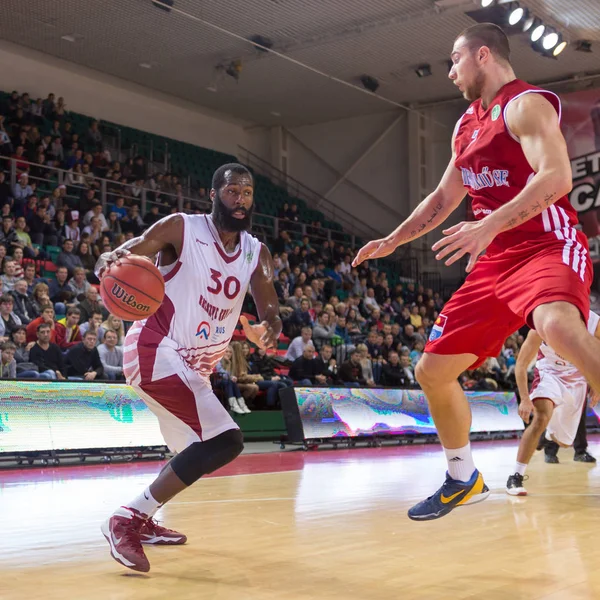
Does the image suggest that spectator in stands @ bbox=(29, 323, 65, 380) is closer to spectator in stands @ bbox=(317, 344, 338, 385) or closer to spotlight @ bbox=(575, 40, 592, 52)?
spectator in stands @ bbox=(317, 344, 338, 385)

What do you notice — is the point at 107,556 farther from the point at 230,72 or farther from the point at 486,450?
the point at 230,72

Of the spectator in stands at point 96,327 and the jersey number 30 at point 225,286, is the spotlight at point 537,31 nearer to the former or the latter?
the spectator in stands at point 96,327

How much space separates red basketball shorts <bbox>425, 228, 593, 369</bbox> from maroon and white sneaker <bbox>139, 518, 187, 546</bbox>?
167cm

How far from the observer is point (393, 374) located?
14.9m

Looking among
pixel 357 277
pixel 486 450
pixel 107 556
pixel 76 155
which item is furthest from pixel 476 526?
pixel 357 277

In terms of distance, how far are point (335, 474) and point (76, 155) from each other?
1144cm

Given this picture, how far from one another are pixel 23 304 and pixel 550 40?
513 inches

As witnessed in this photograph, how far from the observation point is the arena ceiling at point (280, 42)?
1752cm

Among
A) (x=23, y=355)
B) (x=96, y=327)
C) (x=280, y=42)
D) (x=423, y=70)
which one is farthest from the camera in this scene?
(x=423, y=70)

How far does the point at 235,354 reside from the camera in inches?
506

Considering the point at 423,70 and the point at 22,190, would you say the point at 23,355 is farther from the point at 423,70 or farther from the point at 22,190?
the point at 423,70

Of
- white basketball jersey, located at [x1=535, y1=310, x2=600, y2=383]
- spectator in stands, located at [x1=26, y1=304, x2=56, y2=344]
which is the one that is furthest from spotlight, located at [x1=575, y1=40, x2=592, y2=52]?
spectator in stands, located at [x1=26, y1=304, x2=56, y2=344]

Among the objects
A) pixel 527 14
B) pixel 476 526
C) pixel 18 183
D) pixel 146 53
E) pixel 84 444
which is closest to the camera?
pixel 476 526

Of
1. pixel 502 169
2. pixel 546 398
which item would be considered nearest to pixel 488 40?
pixel 502 169
